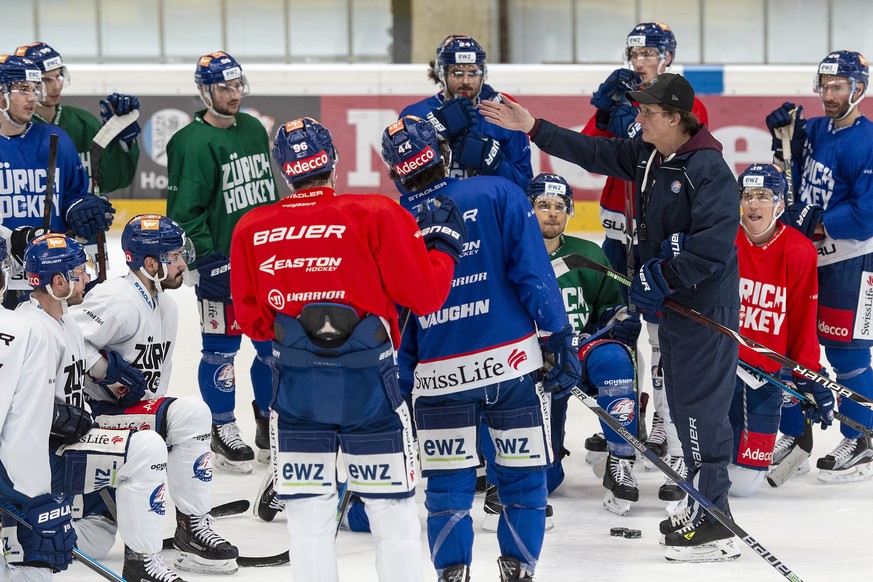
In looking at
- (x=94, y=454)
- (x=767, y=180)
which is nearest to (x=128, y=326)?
(x=94, y=454)

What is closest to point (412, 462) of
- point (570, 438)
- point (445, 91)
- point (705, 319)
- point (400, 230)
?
point (400, 230)

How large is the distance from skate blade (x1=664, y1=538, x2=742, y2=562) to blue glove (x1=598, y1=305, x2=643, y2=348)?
0.93 metres

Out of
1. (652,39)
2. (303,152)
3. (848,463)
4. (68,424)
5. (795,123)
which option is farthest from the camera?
(795,123)

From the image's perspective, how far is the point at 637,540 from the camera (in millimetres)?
4176

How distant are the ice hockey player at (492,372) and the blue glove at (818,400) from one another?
1387mm

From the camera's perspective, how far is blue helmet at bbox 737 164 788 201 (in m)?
4.59

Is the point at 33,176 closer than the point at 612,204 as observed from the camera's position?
Yes

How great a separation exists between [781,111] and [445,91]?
1.38m

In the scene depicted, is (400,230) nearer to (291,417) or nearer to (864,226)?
(291,417)

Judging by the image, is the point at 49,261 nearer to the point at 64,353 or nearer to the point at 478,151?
the point at 64,353

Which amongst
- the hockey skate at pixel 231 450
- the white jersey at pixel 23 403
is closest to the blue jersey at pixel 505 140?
the hockey skate at pixel 231 450

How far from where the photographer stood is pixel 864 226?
4.86m

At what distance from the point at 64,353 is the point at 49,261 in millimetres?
251

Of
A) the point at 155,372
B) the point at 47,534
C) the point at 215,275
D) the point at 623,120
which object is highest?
the point at 623,120
